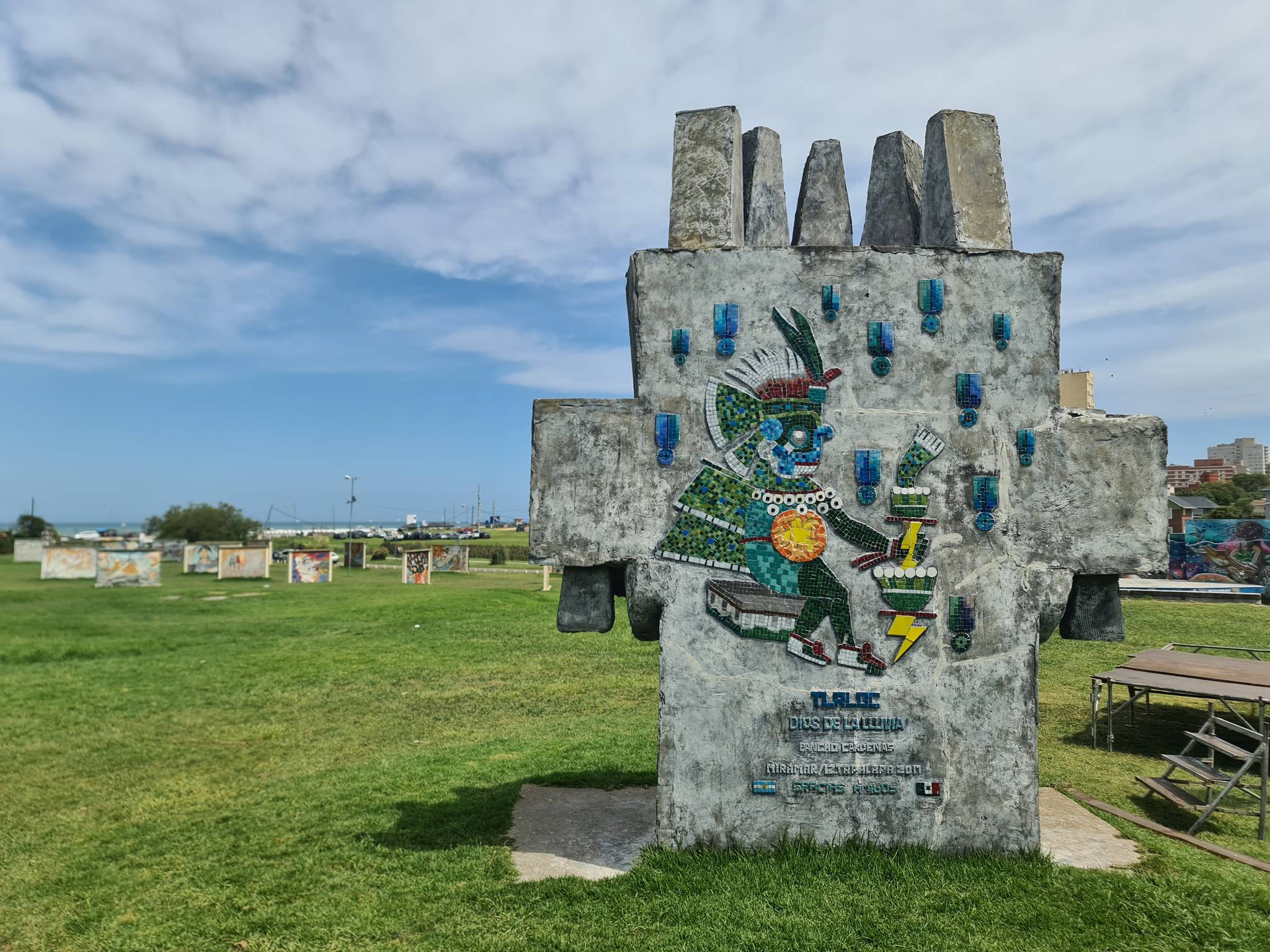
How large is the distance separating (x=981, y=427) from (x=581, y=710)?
7242mm

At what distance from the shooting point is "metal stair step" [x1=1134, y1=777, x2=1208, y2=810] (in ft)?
22.0

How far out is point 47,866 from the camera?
20.2 ft

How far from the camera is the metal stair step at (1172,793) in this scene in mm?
6703

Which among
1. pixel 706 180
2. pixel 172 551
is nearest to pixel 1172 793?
pixel 706 180

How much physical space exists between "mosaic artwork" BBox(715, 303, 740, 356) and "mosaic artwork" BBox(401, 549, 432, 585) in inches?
1045

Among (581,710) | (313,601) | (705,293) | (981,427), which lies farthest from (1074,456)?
(313,601)

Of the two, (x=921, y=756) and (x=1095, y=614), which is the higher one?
(x=1095, y=614)

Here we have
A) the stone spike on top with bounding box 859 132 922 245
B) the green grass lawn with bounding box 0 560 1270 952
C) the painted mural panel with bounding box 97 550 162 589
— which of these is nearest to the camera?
the green grass lawn with bounding box 0 560 1270 952

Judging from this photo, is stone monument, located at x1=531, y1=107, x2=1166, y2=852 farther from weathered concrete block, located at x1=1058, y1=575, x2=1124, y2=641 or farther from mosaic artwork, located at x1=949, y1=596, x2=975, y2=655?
weathered concrete block, located at x1=1058, y1=575, x2=1124, y2=641

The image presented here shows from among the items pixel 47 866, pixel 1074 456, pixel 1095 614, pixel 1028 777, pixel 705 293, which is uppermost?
pixel 705 293

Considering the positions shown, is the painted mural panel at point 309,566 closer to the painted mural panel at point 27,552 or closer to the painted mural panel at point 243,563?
the painted mural panel at point 243,563

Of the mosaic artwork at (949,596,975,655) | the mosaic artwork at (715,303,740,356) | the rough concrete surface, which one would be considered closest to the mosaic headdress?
the mosaic artwork at (715,303,740,356)

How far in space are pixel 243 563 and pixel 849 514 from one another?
3256 centimetres

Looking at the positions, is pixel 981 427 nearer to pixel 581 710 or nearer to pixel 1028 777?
pixel 1028 777
